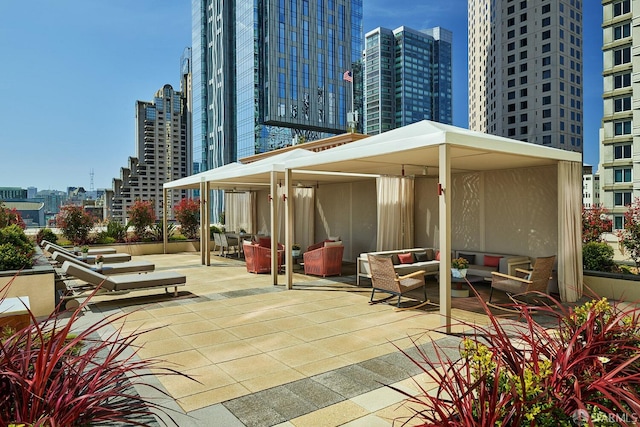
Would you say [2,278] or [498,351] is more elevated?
[498,351]

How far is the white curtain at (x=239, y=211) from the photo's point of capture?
1750 centimetres

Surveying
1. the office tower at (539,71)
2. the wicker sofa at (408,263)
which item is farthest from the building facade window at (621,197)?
the wicker sofa at (408,263)

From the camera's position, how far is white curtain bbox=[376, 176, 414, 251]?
10594mm

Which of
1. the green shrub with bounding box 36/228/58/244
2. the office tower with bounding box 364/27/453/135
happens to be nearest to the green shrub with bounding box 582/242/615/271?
the green shrub with bounding box 36/228/58/244

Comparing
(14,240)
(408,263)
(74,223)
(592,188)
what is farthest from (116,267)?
(592,188)

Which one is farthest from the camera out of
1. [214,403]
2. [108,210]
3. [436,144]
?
[108,210]

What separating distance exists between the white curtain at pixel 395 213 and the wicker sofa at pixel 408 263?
115 cm

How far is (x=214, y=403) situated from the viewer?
3455 millimetres

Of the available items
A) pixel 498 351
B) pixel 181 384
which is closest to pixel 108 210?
pixel 181 384

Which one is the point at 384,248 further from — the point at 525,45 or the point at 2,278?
the point at 525,45

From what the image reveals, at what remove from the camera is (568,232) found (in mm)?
7398

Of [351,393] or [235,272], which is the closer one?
[351,393]

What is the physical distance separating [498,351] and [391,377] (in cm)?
233

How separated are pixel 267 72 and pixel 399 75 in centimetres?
4899
